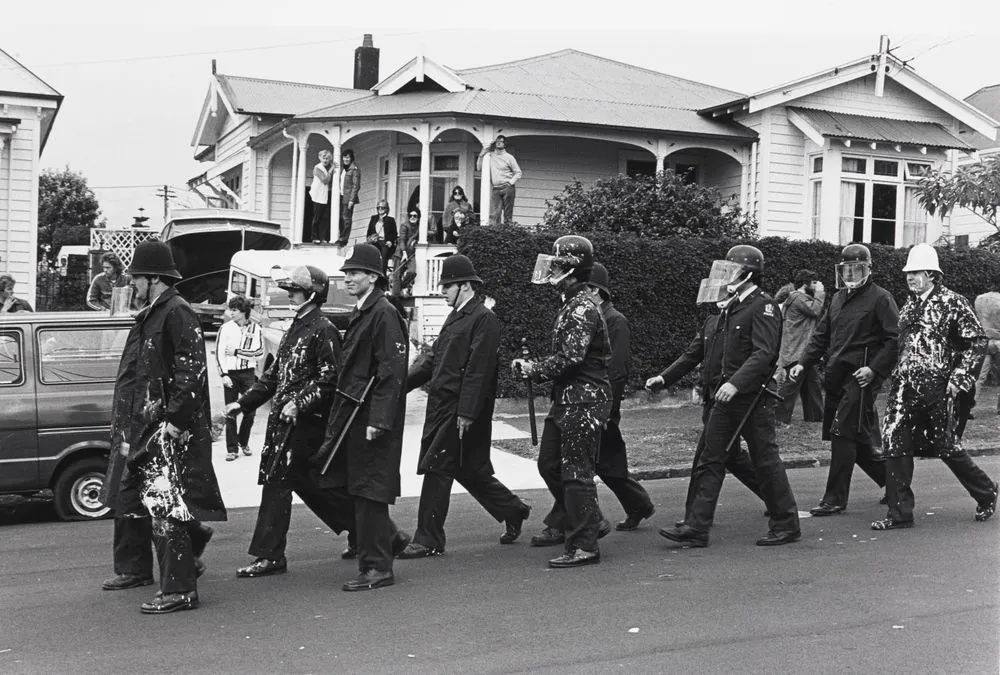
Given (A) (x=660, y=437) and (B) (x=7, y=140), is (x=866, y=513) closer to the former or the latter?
(A) (x=660, y=437)

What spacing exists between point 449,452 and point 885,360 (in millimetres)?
3348

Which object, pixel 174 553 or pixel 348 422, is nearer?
pixel 174 553

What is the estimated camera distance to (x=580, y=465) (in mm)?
7539

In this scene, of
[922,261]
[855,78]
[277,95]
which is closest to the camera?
[922,261]

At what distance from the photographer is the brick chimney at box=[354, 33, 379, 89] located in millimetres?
38812

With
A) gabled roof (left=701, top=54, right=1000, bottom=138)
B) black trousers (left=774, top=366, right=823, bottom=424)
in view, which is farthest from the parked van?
gabled roof (left=701, top=54, right=1000, bottom=138)

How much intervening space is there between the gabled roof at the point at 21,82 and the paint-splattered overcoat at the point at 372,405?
17335 mm

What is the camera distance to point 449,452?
8031 mm

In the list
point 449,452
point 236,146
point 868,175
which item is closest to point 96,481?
point 449,452

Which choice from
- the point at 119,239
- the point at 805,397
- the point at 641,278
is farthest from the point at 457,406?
the point at 119,239

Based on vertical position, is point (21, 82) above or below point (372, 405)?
above

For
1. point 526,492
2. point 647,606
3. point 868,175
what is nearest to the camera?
point 647,606

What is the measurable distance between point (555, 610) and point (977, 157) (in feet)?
83.8

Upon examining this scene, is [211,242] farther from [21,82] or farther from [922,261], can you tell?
[922,261]
